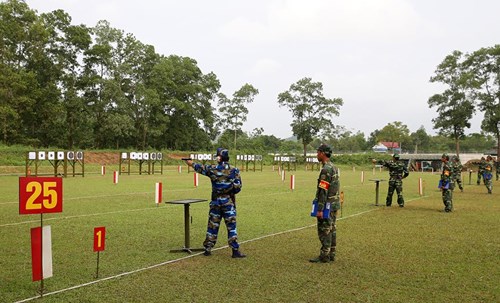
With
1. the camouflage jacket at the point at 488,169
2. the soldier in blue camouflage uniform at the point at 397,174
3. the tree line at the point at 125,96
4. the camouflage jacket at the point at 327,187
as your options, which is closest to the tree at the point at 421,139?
the tree line at the point at 125,96

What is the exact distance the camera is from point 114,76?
66438 millimetres

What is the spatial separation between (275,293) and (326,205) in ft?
8.09

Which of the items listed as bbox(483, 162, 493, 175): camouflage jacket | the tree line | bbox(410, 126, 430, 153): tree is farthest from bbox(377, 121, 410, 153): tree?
bbox(483, 162, 493, 175): camouflage jacket

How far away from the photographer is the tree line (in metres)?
55.4

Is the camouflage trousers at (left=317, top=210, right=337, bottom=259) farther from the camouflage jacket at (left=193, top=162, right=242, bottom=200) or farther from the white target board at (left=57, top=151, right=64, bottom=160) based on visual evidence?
the white target board at (left=57, top=151, right=64, bottom=160)

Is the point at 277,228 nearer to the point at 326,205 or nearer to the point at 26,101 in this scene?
the point at 326,205

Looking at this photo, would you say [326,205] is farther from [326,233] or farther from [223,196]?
[223,196]

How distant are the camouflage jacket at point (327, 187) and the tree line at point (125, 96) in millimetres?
51105

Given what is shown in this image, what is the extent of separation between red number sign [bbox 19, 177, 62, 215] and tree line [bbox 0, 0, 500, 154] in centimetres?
5055

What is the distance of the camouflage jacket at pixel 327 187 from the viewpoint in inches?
335

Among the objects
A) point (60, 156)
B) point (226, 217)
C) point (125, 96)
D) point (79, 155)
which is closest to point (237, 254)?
point (226, 217)

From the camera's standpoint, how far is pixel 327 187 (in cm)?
851

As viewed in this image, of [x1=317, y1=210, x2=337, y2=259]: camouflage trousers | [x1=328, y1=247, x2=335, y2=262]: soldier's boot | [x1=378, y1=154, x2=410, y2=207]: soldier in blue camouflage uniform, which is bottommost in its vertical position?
[x1=328, y1=247, x2=335, y2=262]: soldier's boot

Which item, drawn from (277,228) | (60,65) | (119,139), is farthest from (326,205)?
(119,139)
